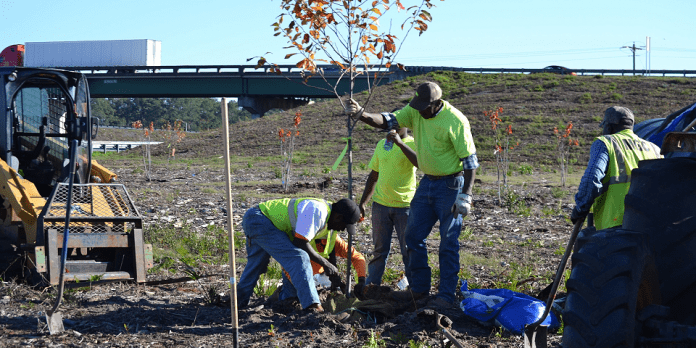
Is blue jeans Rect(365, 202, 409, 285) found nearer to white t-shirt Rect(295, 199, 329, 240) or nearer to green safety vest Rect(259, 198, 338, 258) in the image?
green safety vest Rect(259, 198, 338, 258)

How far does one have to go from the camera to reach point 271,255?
622cm

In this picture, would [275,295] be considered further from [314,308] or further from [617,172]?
[617,172]

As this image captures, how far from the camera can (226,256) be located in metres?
9.22

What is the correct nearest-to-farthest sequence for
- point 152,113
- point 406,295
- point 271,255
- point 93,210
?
point 271,255, point 406,295, point 93,210, point 152,113

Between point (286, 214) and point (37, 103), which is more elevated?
point (37, 103)

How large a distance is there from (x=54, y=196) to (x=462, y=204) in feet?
15.0

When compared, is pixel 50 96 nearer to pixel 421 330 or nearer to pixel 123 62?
pixel 421 330

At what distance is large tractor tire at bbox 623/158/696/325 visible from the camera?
3359mm

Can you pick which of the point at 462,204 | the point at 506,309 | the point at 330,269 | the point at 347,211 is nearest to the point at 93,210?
the point at 330,269

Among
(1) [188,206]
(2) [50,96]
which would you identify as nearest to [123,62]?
(1) [188,206]

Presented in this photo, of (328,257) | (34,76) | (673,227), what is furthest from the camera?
(34,76)

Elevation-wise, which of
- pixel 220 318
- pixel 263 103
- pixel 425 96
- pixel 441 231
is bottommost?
pixel 220 318

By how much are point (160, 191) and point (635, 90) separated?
92.6ft

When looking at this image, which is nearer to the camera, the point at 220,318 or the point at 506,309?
the point at 506,309
